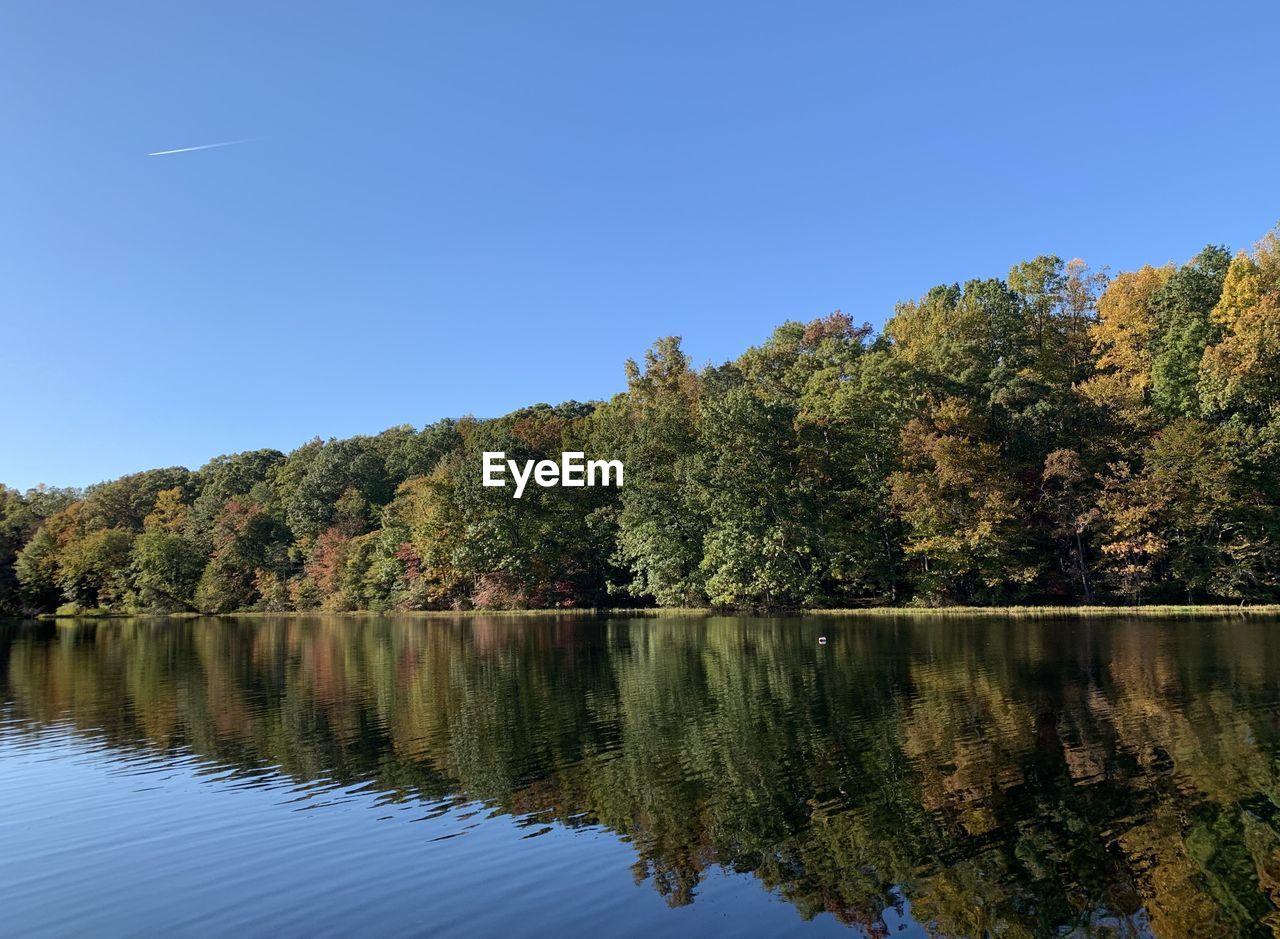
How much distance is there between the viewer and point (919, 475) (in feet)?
195

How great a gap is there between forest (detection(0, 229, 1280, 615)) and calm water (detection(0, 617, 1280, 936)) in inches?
1080

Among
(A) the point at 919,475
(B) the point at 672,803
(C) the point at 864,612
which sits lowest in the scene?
(C) the point at 864,612

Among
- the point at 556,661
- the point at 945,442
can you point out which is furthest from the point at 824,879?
the point at 945,442

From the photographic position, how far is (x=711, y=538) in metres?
65.8

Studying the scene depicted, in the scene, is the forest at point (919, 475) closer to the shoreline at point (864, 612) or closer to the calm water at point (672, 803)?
the shoreline at point (864, 612)

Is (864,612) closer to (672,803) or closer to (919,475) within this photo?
(919,475)

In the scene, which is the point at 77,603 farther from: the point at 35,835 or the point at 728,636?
the point at 35,835

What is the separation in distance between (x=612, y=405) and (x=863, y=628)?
51435 mm

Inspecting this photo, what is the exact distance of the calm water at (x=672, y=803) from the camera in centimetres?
1003

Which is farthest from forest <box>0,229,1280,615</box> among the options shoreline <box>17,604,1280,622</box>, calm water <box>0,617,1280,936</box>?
calm water <box>0,617,1280,936</box>

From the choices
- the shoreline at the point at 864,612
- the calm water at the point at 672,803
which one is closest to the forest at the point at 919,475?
the shoreline at the point at 864,612

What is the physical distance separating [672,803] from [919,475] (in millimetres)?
49298

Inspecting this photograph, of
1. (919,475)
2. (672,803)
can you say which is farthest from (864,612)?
(672,803)

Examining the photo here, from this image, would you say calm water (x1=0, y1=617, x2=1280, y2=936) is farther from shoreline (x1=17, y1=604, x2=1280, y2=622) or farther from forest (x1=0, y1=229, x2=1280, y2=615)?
forest (x1=0, y1=229, x2=1280, y2=615)
